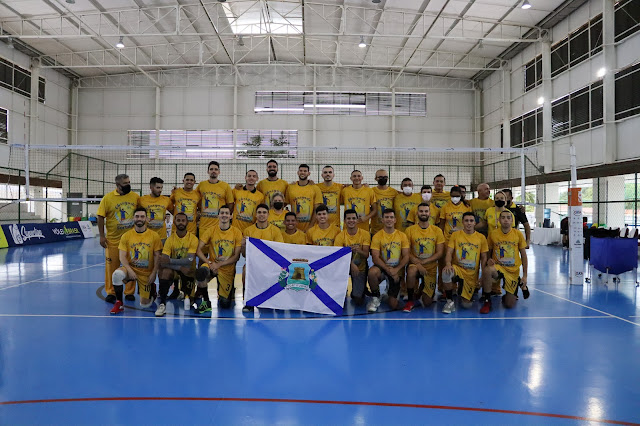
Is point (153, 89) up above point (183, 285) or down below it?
above

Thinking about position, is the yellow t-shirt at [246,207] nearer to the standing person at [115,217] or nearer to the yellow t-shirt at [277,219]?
the yellow t-shirt at [277,219]

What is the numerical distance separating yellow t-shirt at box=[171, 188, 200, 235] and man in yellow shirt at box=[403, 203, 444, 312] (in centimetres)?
334

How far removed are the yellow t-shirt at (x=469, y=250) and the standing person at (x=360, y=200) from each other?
142 centimetres

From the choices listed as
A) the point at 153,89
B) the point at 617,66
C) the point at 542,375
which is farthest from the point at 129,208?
the point at 153,89

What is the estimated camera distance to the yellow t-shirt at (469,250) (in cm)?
631

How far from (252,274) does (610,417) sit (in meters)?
4.30

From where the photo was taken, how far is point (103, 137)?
27.6m

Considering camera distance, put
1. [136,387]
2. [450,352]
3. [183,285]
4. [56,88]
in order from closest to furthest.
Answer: [136,387], [450,352], [183,285], [56,88]

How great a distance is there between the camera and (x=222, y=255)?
244 inches

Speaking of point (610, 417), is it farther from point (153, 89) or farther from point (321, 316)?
point (153, 89)

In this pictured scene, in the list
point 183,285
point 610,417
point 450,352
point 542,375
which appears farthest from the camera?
point 183,285

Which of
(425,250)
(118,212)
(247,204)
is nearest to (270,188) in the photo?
(247,204)

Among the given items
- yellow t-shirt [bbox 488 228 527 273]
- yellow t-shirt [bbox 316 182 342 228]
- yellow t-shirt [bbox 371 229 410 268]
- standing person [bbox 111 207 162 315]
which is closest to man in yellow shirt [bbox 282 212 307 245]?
yellow t-shirt [bbox 316 182 342 228]

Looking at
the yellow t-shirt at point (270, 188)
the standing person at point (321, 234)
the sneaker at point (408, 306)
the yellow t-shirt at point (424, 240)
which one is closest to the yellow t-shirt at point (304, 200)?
the yellow t-shirt at point (270, 188)
